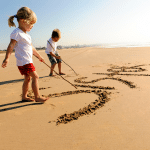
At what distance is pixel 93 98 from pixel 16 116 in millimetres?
1418

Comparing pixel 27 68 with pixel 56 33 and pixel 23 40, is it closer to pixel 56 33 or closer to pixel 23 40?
pixel 23 40

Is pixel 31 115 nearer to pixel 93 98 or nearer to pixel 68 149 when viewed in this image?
pixel 68 149

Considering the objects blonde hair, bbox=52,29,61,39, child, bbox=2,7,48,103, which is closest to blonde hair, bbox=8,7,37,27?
child, bbox=2,7,48,103

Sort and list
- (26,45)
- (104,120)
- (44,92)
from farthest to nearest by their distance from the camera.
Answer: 1. (44,92)
2. (26,45)
3. (104,120)

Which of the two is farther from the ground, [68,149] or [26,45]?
[26,45]

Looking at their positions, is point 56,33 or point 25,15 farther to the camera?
point 56,33

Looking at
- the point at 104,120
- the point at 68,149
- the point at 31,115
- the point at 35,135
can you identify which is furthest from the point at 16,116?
the point at 104,120

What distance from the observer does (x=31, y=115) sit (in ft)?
7.04

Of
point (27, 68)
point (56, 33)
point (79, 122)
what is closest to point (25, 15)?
point (27, 68)

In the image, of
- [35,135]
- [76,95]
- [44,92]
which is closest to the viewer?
[35,135]

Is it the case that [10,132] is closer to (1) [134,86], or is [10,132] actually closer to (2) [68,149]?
(2) [68,149]

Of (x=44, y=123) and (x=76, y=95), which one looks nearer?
(x=44, y=123)

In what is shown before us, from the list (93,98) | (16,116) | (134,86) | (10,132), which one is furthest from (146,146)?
(134,86)

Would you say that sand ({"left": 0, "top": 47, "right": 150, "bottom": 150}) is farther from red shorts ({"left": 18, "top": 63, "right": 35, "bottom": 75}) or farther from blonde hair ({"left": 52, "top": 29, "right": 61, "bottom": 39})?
blonde hair ({"left": 52, "top": 29, "right": 61, "bottom": 39})
